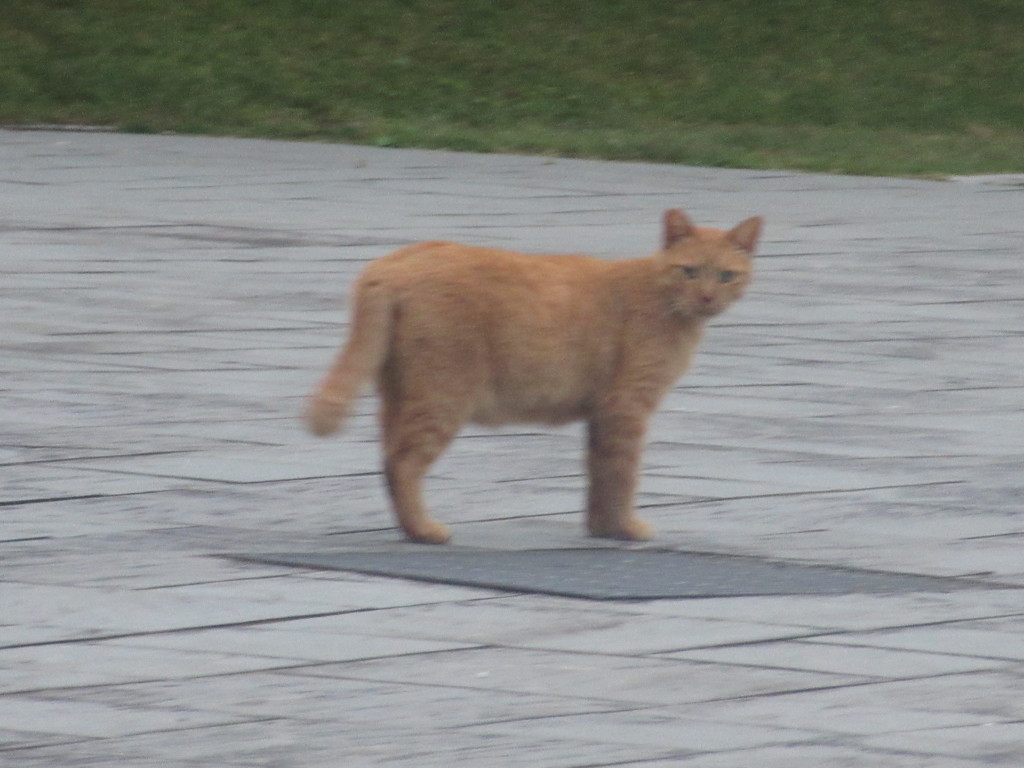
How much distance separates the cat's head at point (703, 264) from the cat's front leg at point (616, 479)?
0.37m

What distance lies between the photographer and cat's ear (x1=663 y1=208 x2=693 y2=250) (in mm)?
6500

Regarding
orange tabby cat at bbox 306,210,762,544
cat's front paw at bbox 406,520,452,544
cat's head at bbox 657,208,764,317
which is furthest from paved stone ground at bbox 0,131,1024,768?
cat's head at bbox 657,208,764,317

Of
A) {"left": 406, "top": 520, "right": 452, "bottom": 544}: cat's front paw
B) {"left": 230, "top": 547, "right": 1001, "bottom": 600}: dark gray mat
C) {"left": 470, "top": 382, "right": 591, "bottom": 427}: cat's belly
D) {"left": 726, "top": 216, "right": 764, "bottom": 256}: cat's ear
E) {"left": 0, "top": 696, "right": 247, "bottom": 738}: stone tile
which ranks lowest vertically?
{"left": 0, "top": 696, "right": 247, "bottom": 738}: stone tile

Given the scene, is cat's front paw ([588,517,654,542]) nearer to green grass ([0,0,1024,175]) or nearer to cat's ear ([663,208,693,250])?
cat's ear ([663,208,693,250])

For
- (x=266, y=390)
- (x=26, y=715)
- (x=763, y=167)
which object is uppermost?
(x=763, y=167)

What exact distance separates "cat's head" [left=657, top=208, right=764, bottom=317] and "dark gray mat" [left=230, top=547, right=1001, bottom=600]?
763mm

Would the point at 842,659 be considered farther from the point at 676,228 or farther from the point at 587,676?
the point at 676,228

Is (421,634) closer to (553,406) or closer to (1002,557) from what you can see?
(553,406)

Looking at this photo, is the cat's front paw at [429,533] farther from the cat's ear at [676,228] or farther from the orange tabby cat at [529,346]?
the cat's ear at [676,228]

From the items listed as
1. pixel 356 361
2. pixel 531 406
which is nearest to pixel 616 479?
pixel 531 406

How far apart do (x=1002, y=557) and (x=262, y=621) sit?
6.98 ft

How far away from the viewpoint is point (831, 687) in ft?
15.7

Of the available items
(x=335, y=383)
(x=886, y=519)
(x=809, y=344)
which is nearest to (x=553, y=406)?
(x=335, y=383)

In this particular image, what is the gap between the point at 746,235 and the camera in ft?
21.6
